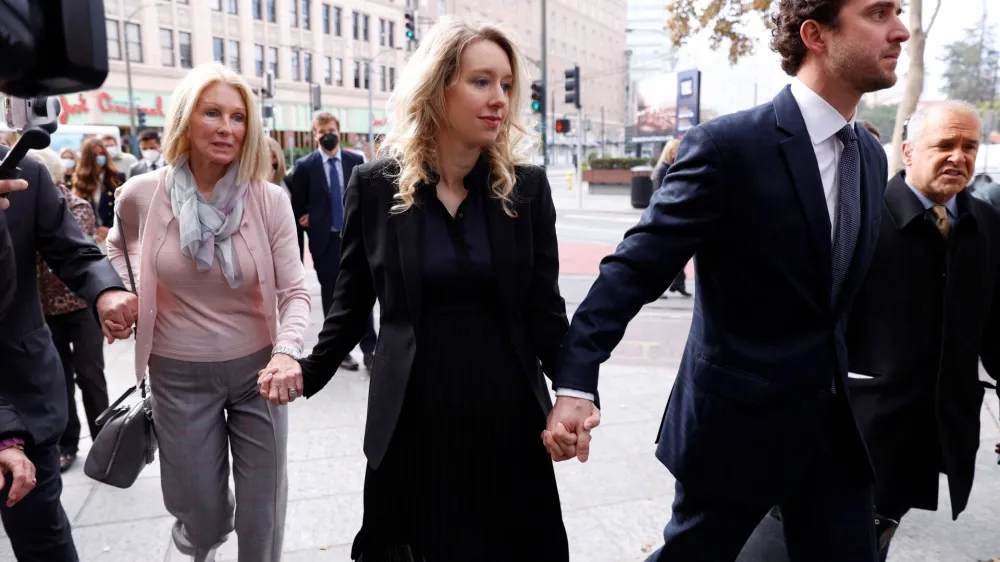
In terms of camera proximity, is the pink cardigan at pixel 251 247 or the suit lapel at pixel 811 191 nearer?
the suit lapel at pixel 811 191

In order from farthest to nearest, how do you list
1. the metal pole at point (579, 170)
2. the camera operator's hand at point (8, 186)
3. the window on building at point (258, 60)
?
1. the window on building at point (258, 60)
2. the metal pole at point (579, 170)
3. the camera operator's hand at point (8, 186)

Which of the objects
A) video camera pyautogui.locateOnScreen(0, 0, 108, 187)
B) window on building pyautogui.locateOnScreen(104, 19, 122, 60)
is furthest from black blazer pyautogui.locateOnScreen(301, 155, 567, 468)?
window on building pyautogui.locateOnScreen(104, 19, 122, 60)

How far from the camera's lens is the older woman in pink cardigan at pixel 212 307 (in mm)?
2818

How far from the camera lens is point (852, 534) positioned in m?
2.08

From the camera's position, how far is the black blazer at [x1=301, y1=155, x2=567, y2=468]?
2.35 m

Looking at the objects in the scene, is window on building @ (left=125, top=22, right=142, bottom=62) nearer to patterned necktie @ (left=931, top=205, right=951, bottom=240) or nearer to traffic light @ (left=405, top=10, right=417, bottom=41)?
traffic light @ (left=405, top=10, right=417, bottom=41)

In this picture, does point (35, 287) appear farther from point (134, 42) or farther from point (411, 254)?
point (134, 42)

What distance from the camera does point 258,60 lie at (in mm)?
48875

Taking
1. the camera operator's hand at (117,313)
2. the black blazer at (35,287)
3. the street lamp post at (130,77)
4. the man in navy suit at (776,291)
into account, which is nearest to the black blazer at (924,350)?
the man in navy suit at (776,291)

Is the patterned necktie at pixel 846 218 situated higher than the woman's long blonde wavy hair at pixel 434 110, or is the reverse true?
the woman's long blonde wavy hair at pixel 434 110

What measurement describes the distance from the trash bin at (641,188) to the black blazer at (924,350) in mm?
21342

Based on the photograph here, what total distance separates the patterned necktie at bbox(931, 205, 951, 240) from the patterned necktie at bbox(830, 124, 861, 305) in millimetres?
1076

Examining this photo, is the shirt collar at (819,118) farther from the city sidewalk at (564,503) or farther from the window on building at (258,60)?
the window on building at (258,60)

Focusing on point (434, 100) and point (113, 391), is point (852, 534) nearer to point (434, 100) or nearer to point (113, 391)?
point (434, 100)
